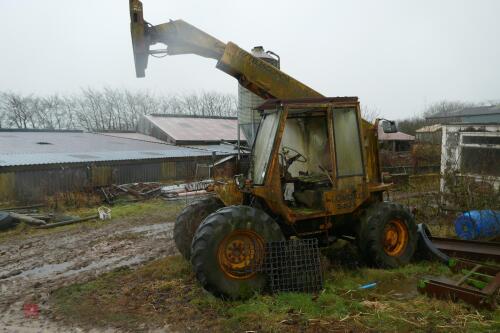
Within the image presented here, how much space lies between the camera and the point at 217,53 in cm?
600

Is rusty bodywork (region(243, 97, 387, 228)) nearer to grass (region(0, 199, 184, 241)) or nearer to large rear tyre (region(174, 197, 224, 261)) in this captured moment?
large rear tyre (region(174, 197, 224, 261))

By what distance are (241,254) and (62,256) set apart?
4.83m

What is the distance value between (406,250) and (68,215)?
10.8m

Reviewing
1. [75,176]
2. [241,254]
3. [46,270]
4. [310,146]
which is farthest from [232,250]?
[75,176]

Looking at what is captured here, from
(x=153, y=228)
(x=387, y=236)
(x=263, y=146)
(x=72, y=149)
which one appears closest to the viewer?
(x=263, y=146)

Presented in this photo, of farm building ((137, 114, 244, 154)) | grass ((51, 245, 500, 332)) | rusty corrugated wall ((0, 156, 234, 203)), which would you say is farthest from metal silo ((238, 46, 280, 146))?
grass ((51, 245, 500, 332))

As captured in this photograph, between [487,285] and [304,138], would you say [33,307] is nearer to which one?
[304,138]

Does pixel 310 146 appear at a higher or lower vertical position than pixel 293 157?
higher

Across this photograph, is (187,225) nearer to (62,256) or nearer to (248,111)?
(62,256)

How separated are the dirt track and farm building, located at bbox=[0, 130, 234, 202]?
379 centimetres

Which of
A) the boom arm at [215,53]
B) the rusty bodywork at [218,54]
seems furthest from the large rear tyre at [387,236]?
the boom arm at [215,53]

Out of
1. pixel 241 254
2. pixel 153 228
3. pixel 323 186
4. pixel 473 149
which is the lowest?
pixel 153 228

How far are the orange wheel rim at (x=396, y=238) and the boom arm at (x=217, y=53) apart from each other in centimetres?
240

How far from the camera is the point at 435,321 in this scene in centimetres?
415
